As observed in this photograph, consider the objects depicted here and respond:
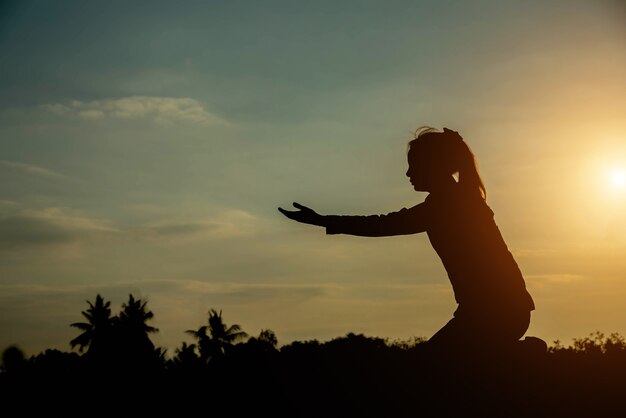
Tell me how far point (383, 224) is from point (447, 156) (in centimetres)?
75

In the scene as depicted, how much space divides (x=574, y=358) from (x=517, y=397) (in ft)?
5.63

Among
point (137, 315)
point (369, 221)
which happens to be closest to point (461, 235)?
point (369, 221)

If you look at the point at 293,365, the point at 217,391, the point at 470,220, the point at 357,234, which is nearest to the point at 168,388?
the point at 217,391

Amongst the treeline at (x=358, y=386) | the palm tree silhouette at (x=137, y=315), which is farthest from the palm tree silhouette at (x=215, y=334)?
the treeline at (x=358, y=386)

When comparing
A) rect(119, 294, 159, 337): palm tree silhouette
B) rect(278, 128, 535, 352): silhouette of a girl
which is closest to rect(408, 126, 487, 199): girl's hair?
rect(278, 128, 535, 352): silhouette of a girl

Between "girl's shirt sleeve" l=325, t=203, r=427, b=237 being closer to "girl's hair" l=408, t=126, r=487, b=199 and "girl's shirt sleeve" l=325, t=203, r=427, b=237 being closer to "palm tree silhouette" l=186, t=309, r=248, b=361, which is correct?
"girl's hair" l=408, t=126, r=487, b=199

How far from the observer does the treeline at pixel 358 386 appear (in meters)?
6.05

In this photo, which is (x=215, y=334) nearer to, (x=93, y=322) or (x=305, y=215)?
(x=93, y=322)

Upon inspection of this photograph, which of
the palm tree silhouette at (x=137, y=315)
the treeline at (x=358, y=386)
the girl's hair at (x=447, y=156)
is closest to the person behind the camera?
the treeline at (x=358, y=386)

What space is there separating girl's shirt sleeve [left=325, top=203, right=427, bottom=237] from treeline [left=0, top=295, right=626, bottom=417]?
0.91m

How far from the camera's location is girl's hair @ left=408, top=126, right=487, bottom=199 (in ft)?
22.7

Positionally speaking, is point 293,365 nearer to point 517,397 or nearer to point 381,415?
point 381,415

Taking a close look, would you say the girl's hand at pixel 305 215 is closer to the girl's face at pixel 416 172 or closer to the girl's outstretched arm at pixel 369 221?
the girl's outstretched arm at pixel 369 221

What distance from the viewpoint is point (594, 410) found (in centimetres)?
626
